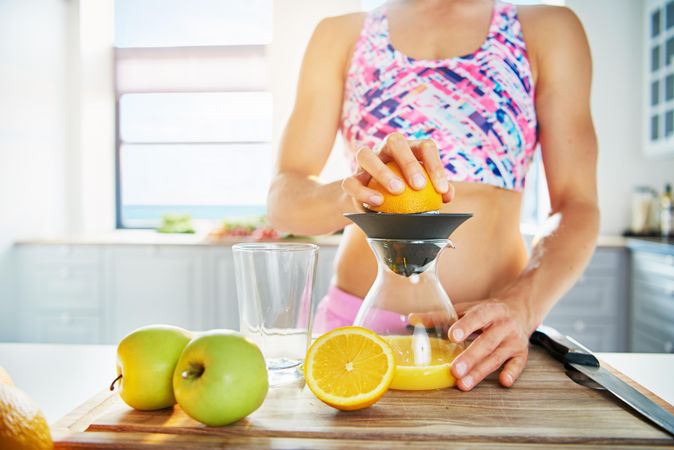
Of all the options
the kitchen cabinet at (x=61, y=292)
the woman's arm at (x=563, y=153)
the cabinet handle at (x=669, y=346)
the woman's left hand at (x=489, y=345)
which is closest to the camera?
the woman's left hand at (x=489, y=345)

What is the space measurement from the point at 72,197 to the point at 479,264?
340 centimetres

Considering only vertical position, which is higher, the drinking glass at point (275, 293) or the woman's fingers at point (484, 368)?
the drinking glass at point (275, 293)

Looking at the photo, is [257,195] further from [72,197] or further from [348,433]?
[348,433]

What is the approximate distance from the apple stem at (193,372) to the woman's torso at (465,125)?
574 mm

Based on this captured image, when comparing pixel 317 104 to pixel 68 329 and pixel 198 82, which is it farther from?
pixel 198 82

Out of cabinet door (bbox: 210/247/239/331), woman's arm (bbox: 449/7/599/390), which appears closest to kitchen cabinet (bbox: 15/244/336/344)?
cabinet door (bbox: 210/247/239/331)

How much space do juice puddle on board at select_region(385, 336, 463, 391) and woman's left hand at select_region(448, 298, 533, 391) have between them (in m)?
0.01

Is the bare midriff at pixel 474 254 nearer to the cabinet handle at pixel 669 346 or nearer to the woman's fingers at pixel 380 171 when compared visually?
the woman's fingers at pixel 380 171

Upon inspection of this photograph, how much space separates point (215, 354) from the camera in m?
0.56

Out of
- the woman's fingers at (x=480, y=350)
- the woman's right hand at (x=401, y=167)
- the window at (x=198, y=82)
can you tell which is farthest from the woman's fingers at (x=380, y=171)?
the window at (x=198, y=82)

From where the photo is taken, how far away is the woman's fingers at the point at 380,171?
65 centimetres

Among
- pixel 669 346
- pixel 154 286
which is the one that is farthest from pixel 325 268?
pixel 669 346

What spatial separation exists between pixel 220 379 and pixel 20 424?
0.17 m

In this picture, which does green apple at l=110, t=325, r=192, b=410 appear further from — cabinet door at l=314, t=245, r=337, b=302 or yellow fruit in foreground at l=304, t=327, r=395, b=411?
cabinet door at l=314, t=245, r=337, b=302
